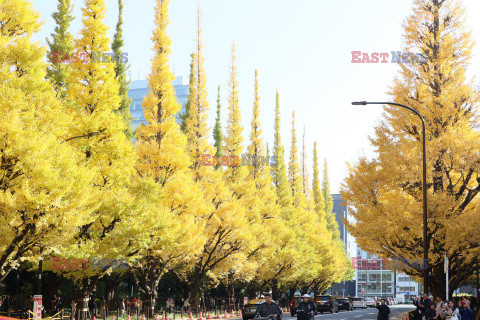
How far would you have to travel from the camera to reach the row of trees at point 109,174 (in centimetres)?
1772

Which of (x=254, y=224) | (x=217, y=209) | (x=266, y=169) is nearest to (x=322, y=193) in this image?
(x=266, y=169)

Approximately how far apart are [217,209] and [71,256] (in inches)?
684

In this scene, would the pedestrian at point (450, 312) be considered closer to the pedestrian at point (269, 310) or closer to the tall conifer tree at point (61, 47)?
the pedestrian at point (269, 310)

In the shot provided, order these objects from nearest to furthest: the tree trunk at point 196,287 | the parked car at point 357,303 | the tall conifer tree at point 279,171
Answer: the tree trunk at point 196,287
the tall conifer tree at point 279,171
the parked car at point 357,303

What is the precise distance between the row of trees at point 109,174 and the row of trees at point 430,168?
9.22 m

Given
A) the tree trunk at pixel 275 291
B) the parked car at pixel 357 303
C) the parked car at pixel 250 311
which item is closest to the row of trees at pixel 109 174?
the parked car at pixel 250 311

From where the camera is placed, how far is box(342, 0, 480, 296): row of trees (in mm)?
23141

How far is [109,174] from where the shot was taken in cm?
2311

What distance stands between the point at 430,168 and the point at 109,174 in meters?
12.7

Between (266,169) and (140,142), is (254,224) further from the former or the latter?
(140,142)

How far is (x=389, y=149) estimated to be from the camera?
25.2 metres

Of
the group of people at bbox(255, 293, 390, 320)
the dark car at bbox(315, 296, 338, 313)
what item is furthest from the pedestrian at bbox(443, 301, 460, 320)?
the dark car at bbox(315, 296, 338, 313)

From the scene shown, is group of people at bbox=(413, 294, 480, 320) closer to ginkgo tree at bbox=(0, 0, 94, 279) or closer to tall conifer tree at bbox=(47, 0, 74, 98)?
ginkgo tree at bbox=(0, 0, 94, 279)

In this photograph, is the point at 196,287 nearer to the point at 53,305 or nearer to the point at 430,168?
the point at 53,305
